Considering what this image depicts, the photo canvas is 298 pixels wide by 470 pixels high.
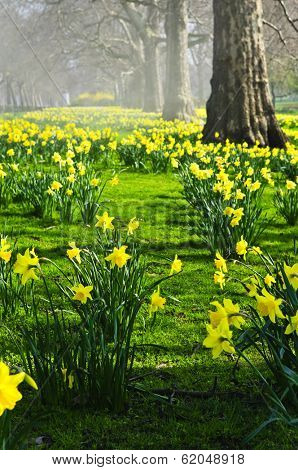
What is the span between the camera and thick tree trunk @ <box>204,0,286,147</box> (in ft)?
29.5

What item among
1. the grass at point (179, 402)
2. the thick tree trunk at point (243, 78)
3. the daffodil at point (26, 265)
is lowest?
the grass at point (179, 402)

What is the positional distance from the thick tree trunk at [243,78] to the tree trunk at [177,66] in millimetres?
7738

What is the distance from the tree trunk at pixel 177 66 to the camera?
679 inches

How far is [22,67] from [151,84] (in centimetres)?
2608

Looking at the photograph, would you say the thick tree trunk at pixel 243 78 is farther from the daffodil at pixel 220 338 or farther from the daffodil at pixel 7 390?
the daffodil at pixel 7 390

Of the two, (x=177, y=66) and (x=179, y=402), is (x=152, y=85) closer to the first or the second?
(x=177, y=66)

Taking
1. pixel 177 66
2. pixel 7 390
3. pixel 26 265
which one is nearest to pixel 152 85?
pixel 177 66

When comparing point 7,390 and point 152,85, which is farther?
point 152,85

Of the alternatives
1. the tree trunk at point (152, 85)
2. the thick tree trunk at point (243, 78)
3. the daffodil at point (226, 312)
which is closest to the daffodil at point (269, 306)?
the daffodil at point (226, 312)

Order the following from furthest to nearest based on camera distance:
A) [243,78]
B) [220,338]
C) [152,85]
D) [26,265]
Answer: [152,85]
[243,78]
[26,265]
[220,338]

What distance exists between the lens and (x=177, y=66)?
18.0 meters

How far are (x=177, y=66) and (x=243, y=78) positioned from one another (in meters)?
9.47

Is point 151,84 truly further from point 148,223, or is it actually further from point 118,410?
point 118,410

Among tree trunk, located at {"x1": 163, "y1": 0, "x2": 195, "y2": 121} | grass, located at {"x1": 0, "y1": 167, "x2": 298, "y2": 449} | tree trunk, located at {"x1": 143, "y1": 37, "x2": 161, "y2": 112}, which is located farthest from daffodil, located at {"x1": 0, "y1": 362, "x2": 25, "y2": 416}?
tree trunk, located at {"x1": 143, "y1": 37, "x2": 161, "y2": 112}
